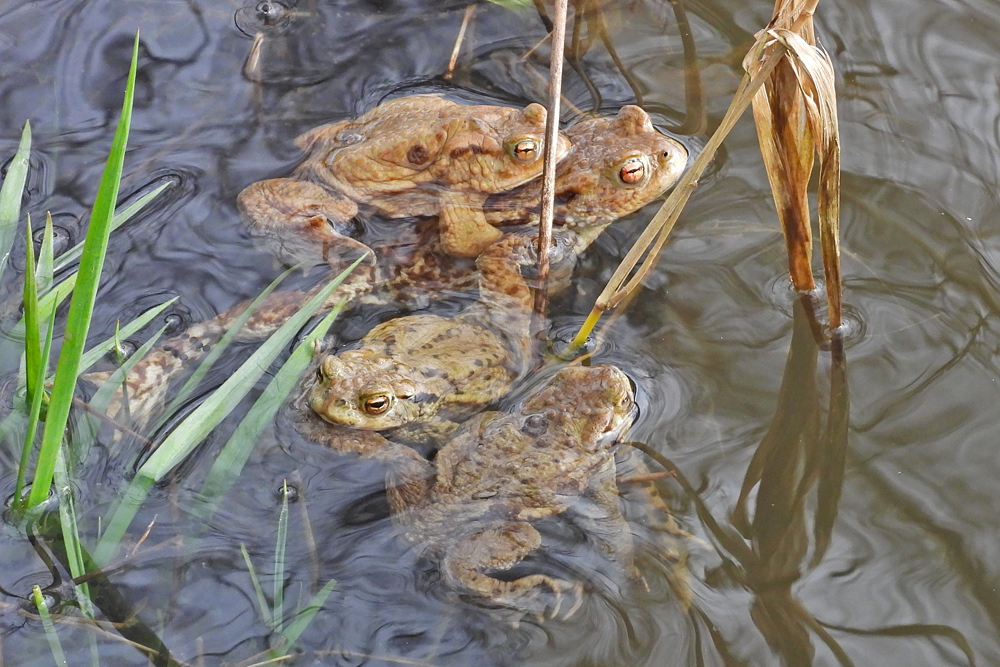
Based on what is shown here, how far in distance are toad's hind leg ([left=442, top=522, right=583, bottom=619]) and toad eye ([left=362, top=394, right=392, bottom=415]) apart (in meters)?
0.63


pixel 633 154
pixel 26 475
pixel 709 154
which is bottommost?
pixel 26 475

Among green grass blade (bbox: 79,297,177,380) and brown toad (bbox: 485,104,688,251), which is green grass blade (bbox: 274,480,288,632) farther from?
brown toad (bbox: 485,104,688,251)

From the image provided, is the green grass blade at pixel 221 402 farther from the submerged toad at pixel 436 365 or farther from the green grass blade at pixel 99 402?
the green grass blade at pixel 99 402

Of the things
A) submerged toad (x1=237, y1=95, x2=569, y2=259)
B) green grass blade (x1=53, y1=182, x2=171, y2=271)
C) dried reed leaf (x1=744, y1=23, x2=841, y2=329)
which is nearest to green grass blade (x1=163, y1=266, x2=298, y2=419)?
submerged toad (x1=237, y1=95, x2=569, y2=259)

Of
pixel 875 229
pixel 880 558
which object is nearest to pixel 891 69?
pixel 875 229

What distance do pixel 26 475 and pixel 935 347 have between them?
146 inches

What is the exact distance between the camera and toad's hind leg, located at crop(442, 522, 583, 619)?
3.03 metres

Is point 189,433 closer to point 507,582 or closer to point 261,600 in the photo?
point 261,600

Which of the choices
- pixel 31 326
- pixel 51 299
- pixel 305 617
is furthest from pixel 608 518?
pixel 51 299

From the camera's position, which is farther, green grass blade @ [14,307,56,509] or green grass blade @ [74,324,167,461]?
green grass blade @ [74,324,167,461]

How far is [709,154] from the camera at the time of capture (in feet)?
8.57

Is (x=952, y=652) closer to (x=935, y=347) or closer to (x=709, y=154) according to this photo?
A: (x=935, y=347)

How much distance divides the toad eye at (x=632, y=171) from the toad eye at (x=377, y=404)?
5.10 feet

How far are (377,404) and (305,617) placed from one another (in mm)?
855
